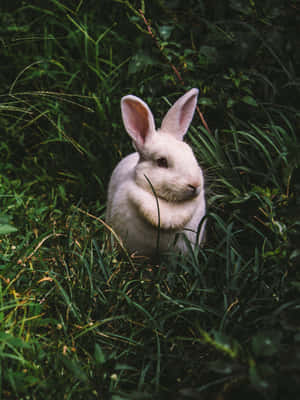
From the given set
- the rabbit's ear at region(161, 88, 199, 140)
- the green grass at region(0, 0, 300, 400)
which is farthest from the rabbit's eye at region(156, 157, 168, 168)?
the green grass at region(0, 0, 300, 400)

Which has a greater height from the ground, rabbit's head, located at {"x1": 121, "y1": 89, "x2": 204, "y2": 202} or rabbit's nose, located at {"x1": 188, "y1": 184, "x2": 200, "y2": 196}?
rabbit's head, located at {"x1": 121, "y1": 89, "x2": 204, "y2": 202}

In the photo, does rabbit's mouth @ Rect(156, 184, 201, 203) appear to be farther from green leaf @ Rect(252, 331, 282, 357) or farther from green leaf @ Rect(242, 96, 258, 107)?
green leaf @ Rect(252, 331, 282, 357)

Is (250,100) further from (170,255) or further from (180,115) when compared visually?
(170,255)

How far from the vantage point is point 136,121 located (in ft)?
9.14

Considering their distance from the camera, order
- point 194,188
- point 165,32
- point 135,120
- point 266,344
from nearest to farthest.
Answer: point 266,344 < point 194,188 < point 135,120 < point 165,32

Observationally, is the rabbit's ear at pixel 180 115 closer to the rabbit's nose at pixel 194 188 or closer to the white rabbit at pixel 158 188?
the white rabbit at pixel 158 188

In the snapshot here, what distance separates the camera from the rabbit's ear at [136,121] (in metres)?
2.73

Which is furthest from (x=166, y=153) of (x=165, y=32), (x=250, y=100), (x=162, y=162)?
(x=165, y=32)

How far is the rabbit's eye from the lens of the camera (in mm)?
2635

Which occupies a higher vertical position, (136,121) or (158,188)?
(136,121)

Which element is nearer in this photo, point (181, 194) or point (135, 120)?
point (181, 194)

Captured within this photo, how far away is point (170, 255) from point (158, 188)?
42cm

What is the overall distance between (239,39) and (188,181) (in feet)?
3.86

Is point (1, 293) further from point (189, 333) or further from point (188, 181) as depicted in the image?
point (188, 181)
